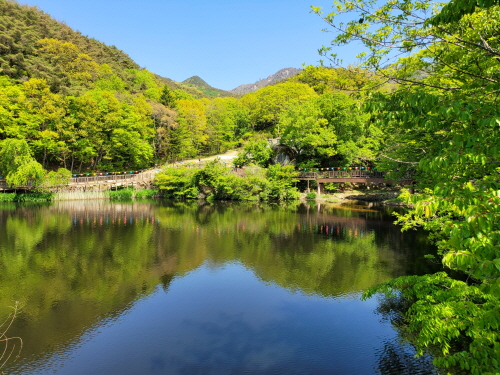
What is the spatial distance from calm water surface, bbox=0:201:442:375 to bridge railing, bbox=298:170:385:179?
12.9 meters

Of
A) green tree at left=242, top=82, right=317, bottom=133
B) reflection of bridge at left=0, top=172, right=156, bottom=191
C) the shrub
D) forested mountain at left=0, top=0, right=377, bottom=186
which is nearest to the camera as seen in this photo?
reflection of bridge at left=0, top=172, right=156, bottom=191

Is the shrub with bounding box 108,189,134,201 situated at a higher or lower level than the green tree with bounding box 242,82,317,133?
lower

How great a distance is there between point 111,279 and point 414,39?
11640 millimetres

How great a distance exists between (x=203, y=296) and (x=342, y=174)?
26895mm

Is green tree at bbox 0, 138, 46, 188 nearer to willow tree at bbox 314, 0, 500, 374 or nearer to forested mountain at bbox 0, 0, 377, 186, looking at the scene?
forested mountain at bbox 0, 0, 377, 186

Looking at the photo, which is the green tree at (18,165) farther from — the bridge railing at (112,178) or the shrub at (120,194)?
the shrub at (120,194)

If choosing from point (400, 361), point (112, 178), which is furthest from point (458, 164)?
point (112, 178)

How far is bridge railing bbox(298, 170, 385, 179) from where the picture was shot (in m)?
33.2

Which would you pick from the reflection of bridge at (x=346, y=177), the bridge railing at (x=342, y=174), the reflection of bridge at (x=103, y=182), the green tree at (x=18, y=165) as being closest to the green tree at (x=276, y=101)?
the bridge railing at (x=342, y=174)

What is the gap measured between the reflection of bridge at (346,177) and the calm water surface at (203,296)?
11808mm

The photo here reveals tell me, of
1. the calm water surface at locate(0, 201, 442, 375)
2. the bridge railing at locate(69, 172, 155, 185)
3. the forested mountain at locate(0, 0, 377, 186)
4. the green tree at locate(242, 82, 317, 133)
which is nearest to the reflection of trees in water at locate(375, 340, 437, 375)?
the calm water surface at locate(0, 201, 442, 375)

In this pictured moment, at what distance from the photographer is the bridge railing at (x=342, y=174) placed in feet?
109

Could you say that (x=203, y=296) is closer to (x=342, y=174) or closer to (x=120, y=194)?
(x=342, y=174)

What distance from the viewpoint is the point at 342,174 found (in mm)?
34656
